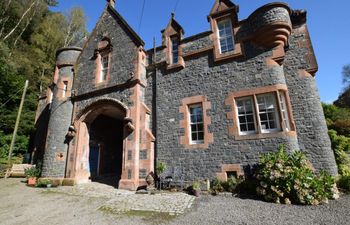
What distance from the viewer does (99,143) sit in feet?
46.1

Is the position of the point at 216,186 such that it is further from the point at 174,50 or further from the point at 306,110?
the point at 174,50

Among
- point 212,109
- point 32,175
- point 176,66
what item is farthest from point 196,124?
point 32,175

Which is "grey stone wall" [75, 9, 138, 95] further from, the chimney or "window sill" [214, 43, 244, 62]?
"window sill" [214, 43, 244, 62]

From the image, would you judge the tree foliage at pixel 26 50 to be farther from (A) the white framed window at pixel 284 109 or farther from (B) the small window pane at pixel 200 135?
(A) the white framed window at pixel 284 109

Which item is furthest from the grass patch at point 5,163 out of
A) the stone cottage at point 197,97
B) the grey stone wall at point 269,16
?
the grey stone wall at point 269,16

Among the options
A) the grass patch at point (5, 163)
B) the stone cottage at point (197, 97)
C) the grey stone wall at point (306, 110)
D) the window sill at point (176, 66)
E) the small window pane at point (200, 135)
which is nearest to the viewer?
the grey stone wall at point (306, 110)

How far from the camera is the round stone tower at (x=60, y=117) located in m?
11.5

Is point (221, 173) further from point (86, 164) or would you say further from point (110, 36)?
point (110, 36)

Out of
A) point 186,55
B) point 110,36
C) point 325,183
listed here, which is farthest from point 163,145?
Answer: point 110,36

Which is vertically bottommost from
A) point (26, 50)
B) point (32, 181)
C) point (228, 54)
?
point (32, 181)

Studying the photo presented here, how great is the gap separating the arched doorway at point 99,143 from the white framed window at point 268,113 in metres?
6.67

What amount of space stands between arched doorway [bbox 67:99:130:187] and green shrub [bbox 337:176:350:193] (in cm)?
925

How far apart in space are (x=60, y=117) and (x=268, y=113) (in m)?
12.4

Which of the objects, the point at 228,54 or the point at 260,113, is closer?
the point at 260,113
